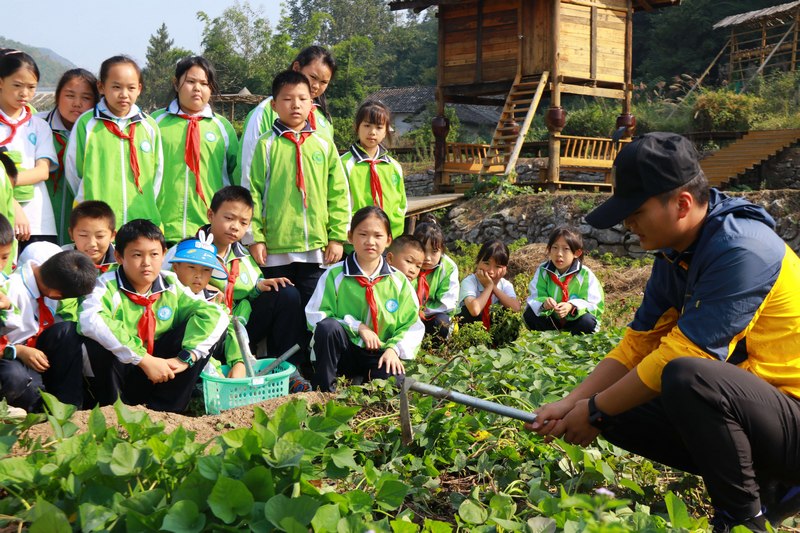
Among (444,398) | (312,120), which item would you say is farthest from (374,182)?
(444,398)

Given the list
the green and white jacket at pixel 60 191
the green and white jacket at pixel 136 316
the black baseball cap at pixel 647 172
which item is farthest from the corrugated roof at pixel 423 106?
the black baseball cap at pixel 647 172

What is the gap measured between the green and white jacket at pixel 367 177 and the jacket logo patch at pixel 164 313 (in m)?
1.90

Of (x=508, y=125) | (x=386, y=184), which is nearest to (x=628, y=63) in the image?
(x=508, y=125)

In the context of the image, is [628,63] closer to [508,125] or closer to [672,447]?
[508,125]

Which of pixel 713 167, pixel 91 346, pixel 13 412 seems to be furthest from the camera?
pixel 713 167

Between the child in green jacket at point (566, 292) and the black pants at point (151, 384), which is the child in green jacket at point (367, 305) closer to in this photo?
the black pants at point (151, 384)

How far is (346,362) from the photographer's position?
15.1ft

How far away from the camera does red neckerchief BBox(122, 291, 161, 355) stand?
4117mm

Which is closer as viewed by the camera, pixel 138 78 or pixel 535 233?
pixel 138 78

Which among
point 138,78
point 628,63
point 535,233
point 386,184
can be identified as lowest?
point 535,233

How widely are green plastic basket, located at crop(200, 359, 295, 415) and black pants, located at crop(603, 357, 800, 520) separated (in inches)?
85.4

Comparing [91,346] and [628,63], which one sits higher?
[628,63]

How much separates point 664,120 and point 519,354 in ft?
62.5

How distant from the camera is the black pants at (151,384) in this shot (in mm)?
4109
